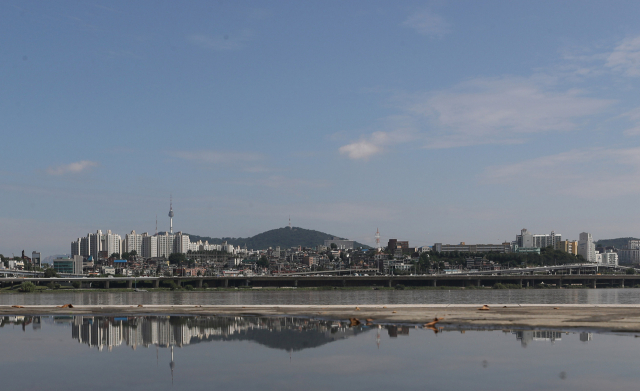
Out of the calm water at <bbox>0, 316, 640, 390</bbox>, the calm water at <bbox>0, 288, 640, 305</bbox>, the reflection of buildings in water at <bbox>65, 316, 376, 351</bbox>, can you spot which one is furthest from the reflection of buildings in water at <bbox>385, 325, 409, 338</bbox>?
the calm water at <bbox>0, 288, 640, 305</bbox>

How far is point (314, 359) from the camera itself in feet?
90.3

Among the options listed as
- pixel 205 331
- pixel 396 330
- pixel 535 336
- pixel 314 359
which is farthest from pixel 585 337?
pixel 205 331

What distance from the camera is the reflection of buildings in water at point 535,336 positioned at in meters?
32.8

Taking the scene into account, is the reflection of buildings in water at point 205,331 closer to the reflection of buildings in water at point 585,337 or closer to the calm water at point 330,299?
the reflection of buildings in water at point 585,337

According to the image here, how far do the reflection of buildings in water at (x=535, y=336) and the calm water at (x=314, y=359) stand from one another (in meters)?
0.06

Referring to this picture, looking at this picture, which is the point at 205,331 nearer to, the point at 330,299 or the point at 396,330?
the point at 396,330

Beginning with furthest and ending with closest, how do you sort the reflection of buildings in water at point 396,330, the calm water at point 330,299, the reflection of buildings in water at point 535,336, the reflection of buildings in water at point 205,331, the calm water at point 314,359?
1. the calm water at point 330,299
2. the reflection of buildings in water at point 396,330
3. the reflection of buildings in water at point 205,331
4. the reflection of buildings in water at point 535,336
5. the calm water at point 314,359

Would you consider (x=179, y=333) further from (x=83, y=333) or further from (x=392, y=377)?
(x=392, y=377)

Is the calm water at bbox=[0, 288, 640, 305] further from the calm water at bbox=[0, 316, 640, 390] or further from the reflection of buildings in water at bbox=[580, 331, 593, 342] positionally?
the reflection of buildings in water at bbox=[580, 331, 593, 342]

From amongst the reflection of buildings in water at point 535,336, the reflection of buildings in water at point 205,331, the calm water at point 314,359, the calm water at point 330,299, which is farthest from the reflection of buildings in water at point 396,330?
the calm water at point 330,299

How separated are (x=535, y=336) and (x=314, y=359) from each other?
45.9 feet

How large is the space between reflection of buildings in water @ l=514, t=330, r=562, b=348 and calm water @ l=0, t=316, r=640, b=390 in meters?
0.06

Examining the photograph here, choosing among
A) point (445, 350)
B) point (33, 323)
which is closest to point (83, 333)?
point (33, 323)

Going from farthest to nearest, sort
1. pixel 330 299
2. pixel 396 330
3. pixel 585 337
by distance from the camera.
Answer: pixel 330 299, pixel 396 330, pixel 585 337
